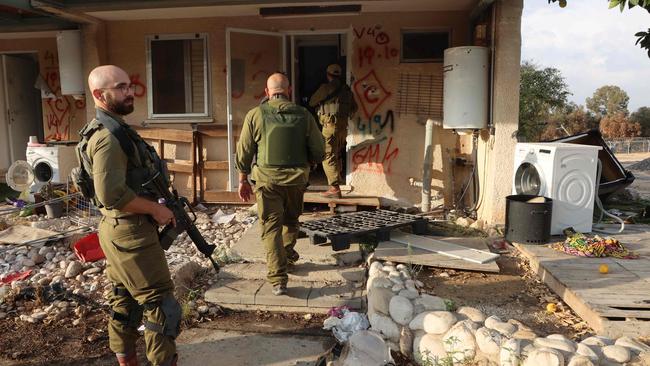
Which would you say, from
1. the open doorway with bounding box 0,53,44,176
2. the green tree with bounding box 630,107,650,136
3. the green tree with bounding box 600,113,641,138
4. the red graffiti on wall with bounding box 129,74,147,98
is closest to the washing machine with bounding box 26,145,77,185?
the red graffiti on wall with bounding box 129,74,147,98

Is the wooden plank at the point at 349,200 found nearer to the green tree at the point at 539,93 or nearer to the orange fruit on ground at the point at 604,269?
the orange fruit on ground at the point at 604,269

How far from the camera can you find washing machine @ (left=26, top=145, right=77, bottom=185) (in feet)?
23.9

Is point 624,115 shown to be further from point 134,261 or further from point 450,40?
point 134,261

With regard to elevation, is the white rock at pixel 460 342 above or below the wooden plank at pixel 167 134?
below

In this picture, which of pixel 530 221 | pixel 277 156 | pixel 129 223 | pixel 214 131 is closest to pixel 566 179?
pixel 530 221

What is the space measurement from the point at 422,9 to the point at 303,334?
486 centimetres

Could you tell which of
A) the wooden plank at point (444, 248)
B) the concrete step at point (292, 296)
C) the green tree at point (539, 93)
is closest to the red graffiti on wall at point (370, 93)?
the wooden plank at point (444, 248)

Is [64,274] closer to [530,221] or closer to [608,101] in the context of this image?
[530,221]

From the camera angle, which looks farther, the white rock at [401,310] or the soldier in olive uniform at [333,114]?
the soldier in olive uniform at [333,114]

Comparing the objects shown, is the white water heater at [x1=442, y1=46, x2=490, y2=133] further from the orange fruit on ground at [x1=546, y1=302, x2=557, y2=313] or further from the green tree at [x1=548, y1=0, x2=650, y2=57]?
the orange fruit on ground at [x1=546, y1=302, x2=557, y2=313]

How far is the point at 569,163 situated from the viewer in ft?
16.6

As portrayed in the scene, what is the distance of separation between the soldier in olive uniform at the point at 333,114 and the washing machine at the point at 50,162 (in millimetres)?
3901

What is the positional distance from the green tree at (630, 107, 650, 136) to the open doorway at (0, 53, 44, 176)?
3788 cm

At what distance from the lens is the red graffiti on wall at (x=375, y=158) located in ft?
22.8
